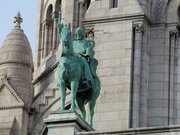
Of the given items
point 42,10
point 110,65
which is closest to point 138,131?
point 110,65

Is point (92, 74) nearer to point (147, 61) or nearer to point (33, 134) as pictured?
point (147, 61)

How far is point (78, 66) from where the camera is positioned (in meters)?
33.8

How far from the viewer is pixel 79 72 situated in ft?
111

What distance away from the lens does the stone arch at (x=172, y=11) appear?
37.7 metres

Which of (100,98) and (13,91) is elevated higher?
(13,91)

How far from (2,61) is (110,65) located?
14.3 meters

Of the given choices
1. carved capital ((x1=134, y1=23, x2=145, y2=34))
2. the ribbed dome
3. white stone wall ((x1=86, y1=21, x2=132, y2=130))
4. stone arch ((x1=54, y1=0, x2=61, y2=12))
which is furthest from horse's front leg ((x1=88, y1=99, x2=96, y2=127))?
stone arch ((x1=54, y1=0, x2=61, y2=12))

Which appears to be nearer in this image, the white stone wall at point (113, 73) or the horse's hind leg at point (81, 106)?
the horse's hind leg at point (81, 106)

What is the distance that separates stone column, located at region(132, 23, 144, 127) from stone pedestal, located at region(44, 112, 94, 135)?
355 centimetres

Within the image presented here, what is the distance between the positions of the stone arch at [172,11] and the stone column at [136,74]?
1.04 metres

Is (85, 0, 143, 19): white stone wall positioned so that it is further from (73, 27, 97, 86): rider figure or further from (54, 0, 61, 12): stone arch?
(54, 0, 61, 12): stone arch

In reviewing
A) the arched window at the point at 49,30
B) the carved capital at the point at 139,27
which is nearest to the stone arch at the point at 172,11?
the carved capital at the point at 139,27

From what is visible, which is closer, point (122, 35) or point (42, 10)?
point (122, 35)

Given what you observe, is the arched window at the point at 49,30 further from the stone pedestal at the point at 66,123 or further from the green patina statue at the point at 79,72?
the stone pedestal at the point at 66,123
